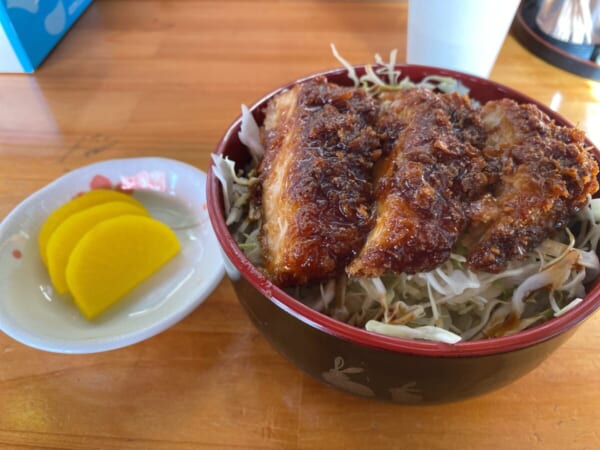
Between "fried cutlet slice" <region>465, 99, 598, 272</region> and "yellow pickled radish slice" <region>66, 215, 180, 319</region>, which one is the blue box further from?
"fried cutlet slice" <region>465, 99, 598, 272</region>

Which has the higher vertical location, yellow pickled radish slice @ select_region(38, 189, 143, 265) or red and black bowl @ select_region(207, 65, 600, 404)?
red and black bowl @ select_region(207, 65, 600, 404)

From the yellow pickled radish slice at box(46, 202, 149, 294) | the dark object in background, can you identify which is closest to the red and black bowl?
the yellow pickled radish slice at box(46, 202, 149, 294)

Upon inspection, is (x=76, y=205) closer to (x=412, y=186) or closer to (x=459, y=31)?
(x=412, y=186)

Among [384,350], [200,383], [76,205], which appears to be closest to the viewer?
[384,350]

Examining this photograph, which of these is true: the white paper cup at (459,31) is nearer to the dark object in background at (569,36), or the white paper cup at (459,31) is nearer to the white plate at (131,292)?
the dark object in background at (569,36)

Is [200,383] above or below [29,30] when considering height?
below

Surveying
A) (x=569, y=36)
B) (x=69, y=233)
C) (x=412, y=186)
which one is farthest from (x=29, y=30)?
(x=569, y=36)

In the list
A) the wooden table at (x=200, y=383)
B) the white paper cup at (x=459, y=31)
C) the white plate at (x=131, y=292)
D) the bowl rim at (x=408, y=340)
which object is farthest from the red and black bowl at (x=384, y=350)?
the white paper cup at (x=459, y=31)
